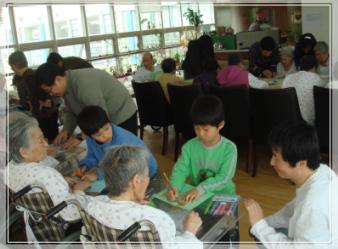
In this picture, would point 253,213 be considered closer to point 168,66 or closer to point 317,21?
point 168,66

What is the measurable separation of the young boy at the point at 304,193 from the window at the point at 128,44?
5606mm

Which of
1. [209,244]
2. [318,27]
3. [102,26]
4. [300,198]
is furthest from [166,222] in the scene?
[102,26]

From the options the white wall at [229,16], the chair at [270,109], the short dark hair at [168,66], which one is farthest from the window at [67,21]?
the chair at [270,109]

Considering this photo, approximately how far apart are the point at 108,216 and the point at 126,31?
5.86 metres

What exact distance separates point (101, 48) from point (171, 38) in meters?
1.72

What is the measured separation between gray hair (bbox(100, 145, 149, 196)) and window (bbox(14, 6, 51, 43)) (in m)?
4.41

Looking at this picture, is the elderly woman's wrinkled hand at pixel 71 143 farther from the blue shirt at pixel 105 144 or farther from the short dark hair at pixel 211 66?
the short dark hair at pixel 211 66

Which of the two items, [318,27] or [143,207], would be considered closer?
[143,207]

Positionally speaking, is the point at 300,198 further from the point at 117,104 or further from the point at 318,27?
the point at 318,27

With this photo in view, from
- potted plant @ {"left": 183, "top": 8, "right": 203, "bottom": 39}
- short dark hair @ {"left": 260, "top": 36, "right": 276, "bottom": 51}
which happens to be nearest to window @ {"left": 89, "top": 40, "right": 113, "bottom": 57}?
potted plant @ {"left": 183, "top": 8, "right": 203, "bottom": 39}

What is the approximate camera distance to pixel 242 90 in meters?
3.21

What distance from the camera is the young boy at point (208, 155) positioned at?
1.81m

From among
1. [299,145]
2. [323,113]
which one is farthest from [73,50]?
[299,145]

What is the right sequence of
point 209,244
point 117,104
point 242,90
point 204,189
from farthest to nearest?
point 242,90 → point 117,104 → point 204,189 → point 209,244
